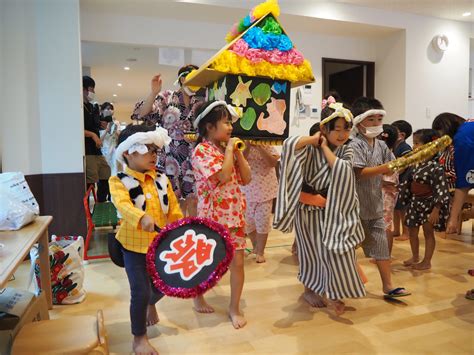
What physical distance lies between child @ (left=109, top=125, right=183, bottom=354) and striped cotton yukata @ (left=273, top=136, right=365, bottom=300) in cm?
61

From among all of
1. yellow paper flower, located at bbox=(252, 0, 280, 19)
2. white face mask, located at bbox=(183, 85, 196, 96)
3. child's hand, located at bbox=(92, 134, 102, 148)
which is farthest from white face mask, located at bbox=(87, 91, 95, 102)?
Answer: yellow paper flower, located at bbox=(252, 0, 280, 19)

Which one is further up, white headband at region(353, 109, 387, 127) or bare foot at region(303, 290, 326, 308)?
white headband at region(353, 109, 387, 127)

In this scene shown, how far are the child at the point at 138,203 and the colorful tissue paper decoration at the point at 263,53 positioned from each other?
570mm

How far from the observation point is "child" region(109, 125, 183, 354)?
5.37ft

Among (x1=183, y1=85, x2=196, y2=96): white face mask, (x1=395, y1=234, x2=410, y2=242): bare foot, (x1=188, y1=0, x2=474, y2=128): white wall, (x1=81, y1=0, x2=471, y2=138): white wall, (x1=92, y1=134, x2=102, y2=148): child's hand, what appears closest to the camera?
(x1=183, y1=85, x2=196, y2=96): white face mask

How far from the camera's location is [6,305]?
1662mm

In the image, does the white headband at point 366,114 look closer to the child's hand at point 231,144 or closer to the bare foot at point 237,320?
the child's hand at point 231,144

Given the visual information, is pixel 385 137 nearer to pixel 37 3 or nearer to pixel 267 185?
pixel 267 185

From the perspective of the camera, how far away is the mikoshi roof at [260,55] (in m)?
1.98

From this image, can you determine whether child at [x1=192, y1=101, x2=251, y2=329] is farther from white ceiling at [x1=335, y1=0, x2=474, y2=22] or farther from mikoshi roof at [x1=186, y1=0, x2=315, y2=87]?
white ceiling at [x1=335, y1=0, x2=474, y2=22]

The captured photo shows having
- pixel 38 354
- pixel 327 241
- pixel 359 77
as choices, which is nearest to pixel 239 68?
pixel 327 241

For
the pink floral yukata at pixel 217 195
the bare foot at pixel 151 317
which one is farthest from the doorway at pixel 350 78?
the bare foot at pixel 151 317

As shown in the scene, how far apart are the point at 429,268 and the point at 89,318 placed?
2.37m

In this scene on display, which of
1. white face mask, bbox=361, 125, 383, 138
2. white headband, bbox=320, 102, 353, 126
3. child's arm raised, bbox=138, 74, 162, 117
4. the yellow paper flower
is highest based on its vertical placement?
the yellow paper flower
